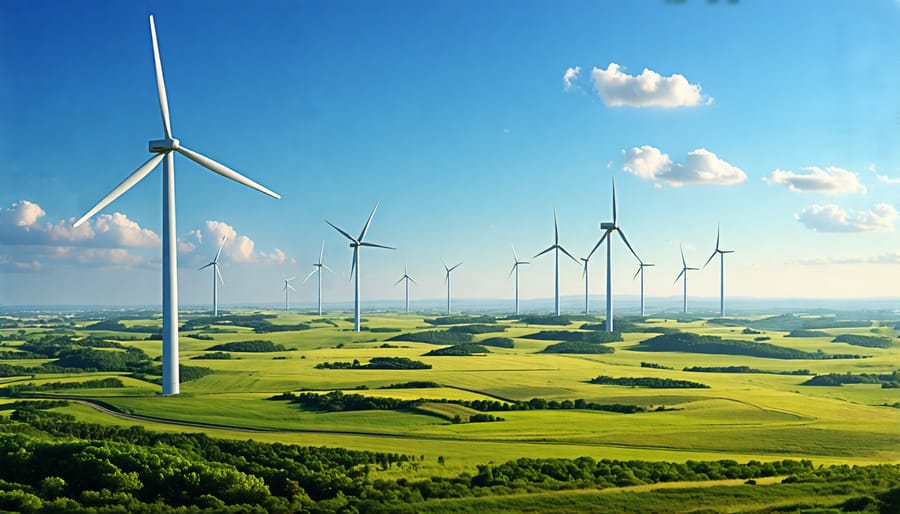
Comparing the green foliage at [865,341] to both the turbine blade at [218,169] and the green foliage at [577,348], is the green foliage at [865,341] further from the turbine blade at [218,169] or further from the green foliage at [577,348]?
the turbine blade at [218,169]

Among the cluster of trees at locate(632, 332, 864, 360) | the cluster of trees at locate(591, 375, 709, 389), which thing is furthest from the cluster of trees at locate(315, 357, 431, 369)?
the cluster of trees at locate(632, 332, 864, 360)

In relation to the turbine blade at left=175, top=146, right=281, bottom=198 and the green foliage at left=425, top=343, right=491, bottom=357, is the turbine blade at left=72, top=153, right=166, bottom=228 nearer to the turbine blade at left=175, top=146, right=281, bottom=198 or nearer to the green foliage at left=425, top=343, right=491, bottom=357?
the turbine blade at left=175, top=146, right=281, bottom=198

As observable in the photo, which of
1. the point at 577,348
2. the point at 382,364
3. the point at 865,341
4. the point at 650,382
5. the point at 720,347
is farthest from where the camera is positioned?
the point at 865,341

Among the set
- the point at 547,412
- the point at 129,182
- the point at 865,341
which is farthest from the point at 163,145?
the point at 865,341

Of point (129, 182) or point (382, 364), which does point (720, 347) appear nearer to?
point (382, 364)

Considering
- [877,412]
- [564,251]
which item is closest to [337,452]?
[877,412]

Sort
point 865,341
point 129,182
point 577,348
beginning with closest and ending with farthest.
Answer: point 129,182 < point 577,348 < point 865,341
